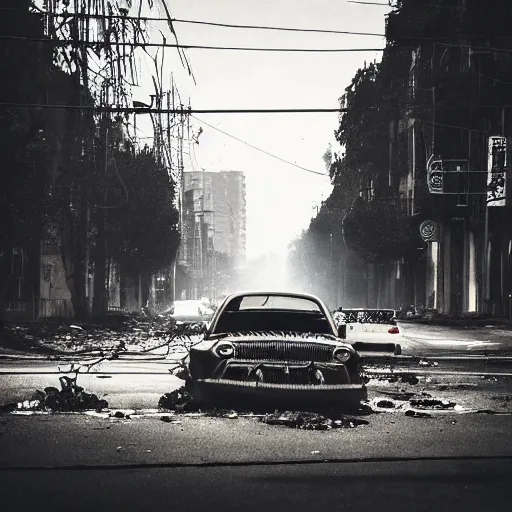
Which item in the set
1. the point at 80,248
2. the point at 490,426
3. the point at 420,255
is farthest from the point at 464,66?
the point at 490,426

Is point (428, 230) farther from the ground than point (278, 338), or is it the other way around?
point (428, 230)

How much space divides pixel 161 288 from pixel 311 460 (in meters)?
103

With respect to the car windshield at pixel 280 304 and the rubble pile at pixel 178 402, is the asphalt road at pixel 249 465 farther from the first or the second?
the car windshield at pixel 280 304

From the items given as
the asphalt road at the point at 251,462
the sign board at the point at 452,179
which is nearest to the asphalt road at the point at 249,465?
the asphalt road at the point at 251,462

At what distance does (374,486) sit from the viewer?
25.1ft

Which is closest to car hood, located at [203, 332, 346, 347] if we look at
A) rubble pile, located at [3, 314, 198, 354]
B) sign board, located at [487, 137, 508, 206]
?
rubble pile, located at [3, 314, 198, 354]

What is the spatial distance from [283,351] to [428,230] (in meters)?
47.4

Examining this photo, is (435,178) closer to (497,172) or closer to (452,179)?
(452,179)

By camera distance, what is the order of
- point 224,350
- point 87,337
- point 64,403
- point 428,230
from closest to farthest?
point 224,350 < point 64,403 < point 87,337 < point 428,230

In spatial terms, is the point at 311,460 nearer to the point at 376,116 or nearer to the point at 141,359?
the point at 141,359

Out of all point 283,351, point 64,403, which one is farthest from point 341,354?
point 64,403

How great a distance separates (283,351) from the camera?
12352mm

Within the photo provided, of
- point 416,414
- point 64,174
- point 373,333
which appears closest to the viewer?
point 416,414

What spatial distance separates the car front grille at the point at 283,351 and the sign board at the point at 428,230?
47160 millimetres
